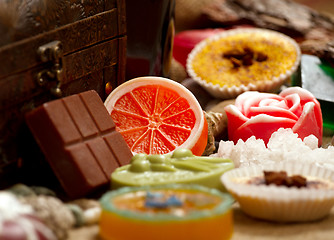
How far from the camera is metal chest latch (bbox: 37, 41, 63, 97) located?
1584mm

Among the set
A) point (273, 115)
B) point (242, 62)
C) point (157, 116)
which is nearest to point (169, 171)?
point (157, 116)

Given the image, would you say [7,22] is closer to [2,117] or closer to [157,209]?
[2,117]

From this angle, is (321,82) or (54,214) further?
(321,82)

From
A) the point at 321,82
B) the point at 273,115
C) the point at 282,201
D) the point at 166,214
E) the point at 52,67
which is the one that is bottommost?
the point at 321,82

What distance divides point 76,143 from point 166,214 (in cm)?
43

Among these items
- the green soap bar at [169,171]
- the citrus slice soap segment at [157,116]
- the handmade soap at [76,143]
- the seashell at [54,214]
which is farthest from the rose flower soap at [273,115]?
the seashell at [54,214]

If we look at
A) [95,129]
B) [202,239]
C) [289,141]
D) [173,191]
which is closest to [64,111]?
[95,129]

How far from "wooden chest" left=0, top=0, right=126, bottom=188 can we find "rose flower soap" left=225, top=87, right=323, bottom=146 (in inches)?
19.3

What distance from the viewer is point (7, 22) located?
58.4 inches

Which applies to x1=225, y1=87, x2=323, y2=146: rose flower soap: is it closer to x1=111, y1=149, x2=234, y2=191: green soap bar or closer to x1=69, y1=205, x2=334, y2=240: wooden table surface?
x1=111, y1=149, x2=234, y2=191: green soap bar

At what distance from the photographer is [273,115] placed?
194 cm

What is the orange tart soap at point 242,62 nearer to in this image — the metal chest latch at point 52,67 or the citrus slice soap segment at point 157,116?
the citrus slice soap segment at point 157,116

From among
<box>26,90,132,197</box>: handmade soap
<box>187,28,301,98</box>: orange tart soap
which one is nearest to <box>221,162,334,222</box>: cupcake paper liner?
<box>26,90,132,197</box>: handmade soap

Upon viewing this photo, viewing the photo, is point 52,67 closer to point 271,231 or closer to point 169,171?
point 169,171
